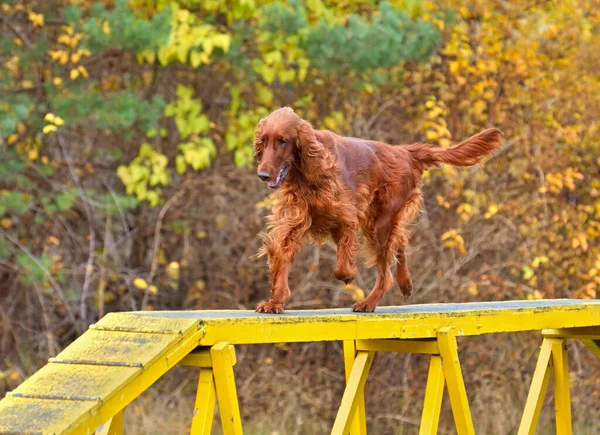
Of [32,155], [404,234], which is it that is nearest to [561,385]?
[404,234]

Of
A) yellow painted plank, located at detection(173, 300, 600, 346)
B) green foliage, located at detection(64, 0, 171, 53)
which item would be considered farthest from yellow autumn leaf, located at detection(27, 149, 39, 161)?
yellow painted plank, located at detection(173, 300, 600, 346)

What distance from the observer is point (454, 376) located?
5.60 m

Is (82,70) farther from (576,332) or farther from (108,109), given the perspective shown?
(576,332)

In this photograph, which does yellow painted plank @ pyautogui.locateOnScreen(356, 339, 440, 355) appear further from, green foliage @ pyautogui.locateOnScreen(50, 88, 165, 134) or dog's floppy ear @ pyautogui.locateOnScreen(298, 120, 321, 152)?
green foliage @ pyautogui.locateOnScreen(50, 88, 165, 134)

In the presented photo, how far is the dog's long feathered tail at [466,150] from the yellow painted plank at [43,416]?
8.99 ft

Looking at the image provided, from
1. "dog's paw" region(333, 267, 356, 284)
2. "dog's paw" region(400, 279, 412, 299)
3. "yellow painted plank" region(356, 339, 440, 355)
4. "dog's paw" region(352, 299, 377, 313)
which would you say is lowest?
"yellow painted plank" region(356, 339, 440, 355)

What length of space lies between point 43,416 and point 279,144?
5.47ft

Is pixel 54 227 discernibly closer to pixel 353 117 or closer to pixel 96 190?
pixel 96 190

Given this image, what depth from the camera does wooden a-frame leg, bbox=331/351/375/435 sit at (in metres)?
5.37

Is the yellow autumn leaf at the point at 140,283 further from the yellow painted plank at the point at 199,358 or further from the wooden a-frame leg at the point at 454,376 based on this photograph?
the yellow painted plank at the point at 199,358

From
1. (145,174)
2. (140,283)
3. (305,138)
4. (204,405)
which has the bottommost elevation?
(140,283)

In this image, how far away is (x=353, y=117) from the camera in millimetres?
10102

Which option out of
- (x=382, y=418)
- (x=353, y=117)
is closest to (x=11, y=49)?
(x=353, y=117)

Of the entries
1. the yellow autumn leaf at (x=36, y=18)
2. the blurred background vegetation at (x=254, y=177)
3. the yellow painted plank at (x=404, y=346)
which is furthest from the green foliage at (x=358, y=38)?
the yellow painted plank at (x=404, y=346)
